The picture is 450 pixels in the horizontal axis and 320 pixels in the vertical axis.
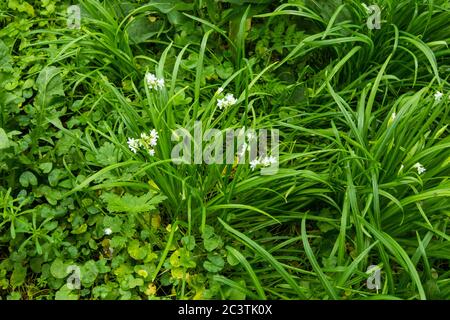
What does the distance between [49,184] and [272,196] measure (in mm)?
895

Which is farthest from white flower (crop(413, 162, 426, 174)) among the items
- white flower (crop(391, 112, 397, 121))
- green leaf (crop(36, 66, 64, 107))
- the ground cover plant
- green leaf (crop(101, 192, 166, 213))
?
green leaf (crop(36, 66, 64, 107))

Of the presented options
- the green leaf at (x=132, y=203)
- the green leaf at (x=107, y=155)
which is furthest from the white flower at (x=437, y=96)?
the green leaf at (x=107, y=155)

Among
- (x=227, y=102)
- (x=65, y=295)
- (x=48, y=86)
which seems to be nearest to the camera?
(x=65, y=295)

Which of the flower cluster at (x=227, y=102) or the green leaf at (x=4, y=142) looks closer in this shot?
the green leaf at (x=4, y=142)

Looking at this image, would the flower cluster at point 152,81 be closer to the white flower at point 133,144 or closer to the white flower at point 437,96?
the white flower at point 133,144

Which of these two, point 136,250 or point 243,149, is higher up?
point 243,149

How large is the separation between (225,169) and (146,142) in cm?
35

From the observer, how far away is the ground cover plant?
7.00ft

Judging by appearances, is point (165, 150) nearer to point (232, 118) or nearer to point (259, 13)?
point (232, 118)

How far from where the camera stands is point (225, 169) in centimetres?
236

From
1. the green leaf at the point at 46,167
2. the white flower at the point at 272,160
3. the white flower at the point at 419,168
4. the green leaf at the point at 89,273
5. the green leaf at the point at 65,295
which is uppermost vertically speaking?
the green leaf at the point at 46,167

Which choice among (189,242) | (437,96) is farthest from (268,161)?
(437,96)

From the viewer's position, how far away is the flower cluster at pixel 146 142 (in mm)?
2190

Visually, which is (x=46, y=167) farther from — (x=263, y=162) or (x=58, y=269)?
(x=263, y=162)
